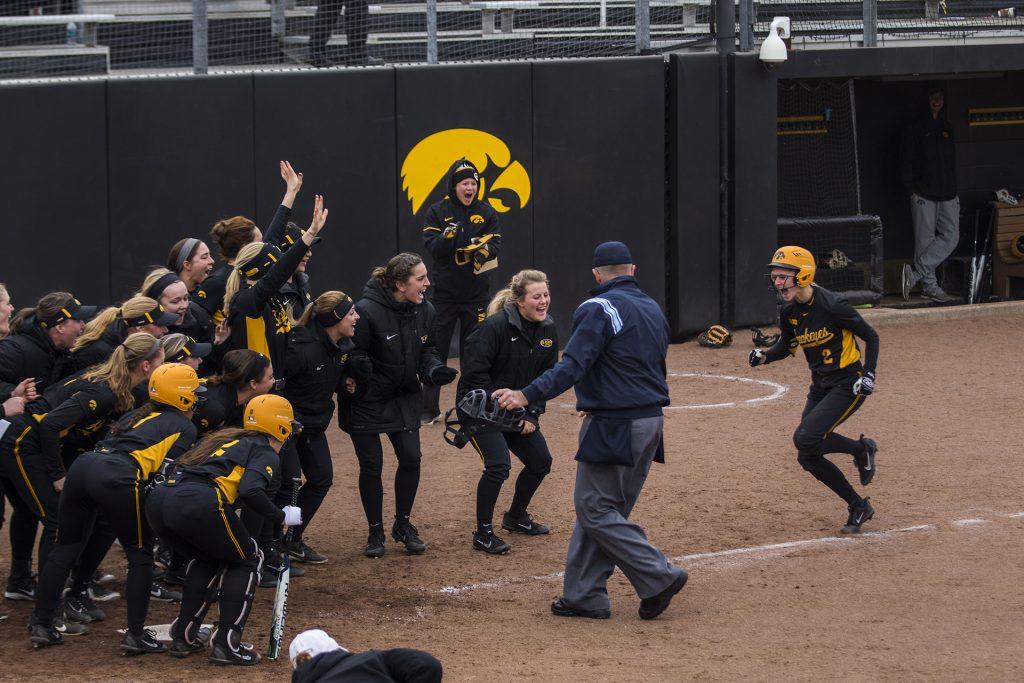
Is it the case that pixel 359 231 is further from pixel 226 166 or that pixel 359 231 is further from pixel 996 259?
pixel 996 259

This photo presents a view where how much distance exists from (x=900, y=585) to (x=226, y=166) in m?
7.97

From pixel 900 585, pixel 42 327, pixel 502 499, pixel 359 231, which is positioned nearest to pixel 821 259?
pixel 359 231

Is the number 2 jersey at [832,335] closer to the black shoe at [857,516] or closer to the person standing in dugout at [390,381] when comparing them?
the black shoe at [857,516]

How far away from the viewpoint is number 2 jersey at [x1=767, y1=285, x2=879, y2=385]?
27.9ft

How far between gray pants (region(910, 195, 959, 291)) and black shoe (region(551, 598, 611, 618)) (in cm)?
1128

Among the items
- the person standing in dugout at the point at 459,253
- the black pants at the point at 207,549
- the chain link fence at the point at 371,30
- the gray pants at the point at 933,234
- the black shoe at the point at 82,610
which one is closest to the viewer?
the black pants at the point at 207,549

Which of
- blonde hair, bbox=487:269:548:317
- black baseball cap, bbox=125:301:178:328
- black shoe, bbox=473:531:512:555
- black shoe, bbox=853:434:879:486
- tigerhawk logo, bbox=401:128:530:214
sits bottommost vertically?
black shoe, bbox=473:531:512:555

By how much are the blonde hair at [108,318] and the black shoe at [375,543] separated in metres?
1.94

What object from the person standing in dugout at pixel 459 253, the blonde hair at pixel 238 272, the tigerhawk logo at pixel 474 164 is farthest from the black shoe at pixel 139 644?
the tigerhawk logo at pixel 474 164

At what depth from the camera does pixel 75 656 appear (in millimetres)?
6512

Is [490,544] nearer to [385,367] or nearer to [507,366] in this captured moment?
[507,366]

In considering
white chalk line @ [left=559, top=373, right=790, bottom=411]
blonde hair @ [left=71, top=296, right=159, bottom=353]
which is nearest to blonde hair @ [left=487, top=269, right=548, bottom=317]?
blonde hair @ [left=71, top=296, right=159, bottom=353]

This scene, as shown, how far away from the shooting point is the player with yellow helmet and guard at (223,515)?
623cm

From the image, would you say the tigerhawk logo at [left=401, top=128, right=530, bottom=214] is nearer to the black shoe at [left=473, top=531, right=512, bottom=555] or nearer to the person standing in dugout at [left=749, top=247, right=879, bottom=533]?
the person standing in dugout at [left=749, top=247, right=879, bottom=533]
